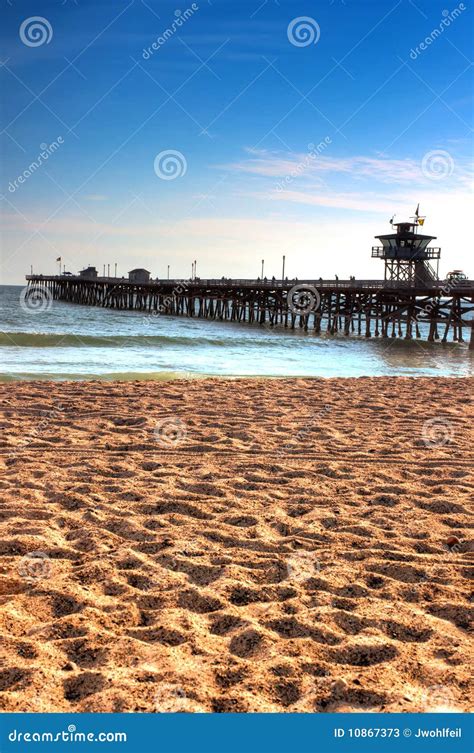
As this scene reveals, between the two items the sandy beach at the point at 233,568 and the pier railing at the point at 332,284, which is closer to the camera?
the sandy beach at the point at 233,568

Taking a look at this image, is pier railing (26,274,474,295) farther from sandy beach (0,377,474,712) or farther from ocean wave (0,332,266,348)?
sandy beach (0,377,474,712)

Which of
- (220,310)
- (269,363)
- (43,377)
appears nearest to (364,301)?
(220,310)

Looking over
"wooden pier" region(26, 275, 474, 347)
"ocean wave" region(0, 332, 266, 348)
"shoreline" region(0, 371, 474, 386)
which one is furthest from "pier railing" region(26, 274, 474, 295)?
"shoreline" region(0, 371, 474, 386)

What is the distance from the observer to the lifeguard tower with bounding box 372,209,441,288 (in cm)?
4728

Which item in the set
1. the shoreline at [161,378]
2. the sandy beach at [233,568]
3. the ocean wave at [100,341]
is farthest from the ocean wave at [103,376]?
the ocean wave at [100,341]

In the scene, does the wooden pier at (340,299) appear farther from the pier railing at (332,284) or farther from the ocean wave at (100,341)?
the ocean wave at (100,341)

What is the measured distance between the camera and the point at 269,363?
2161 cm

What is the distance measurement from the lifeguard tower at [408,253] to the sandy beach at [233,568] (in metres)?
40.6

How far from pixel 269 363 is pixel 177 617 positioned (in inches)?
708

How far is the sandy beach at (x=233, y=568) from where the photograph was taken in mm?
3137

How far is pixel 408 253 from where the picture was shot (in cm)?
4769

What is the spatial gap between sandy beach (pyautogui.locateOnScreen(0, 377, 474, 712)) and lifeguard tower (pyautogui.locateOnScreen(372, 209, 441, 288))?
4062 centimetres

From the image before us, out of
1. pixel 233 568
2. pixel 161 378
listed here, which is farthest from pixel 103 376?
pixel 233 568
